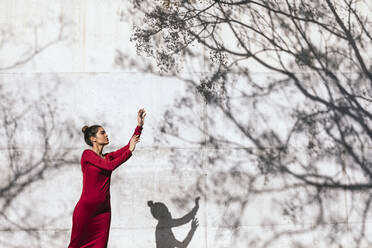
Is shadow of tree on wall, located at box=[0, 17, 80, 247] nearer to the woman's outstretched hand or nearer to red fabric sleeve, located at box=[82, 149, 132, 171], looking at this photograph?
red fabric sleeve, located at box=[82, 149, 132, 171]

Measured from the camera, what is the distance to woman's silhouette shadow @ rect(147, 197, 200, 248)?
580cm

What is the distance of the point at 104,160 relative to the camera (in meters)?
4.37

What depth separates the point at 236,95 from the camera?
19.9 ft

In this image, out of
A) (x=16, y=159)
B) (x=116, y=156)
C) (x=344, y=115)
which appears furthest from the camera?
(x=344, y=115)

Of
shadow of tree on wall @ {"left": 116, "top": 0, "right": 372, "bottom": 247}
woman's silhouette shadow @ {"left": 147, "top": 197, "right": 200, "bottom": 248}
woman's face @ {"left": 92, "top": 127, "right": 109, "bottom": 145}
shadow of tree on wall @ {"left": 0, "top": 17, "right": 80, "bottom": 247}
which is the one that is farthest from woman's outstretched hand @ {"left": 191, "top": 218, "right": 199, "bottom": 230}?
woman's face @ {"left": 92, "top": 127, "right": 109, "bottom": 145}

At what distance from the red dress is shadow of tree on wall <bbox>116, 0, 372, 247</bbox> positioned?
5.64ft

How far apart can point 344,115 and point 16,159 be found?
5.04 meters

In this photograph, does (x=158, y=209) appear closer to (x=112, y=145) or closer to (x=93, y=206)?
(x=112, y=145)

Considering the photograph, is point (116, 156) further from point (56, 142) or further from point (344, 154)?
point (344, 154)

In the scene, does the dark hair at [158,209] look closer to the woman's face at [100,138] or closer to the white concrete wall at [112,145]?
the white concrete wall at [112,145]

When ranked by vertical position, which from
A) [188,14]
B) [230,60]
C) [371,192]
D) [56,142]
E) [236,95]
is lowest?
[371,192]

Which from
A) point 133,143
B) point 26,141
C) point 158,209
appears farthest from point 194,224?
point 26,141

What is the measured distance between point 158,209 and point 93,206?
5.29 ft

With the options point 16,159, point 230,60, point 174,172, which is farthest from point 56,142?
point 230,60
